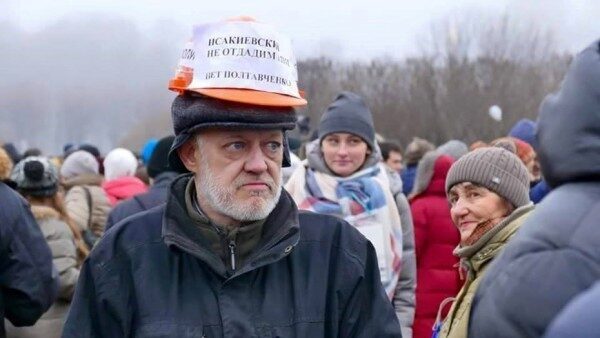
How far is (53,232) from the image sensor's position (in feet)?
22.7

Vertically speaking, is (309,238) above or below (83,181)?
above

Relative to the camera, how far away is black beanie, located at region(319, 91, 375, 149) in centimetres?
606

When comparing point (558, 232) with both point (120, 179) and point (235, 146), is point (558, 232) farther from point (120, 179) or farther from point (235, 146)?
point (120, 179)

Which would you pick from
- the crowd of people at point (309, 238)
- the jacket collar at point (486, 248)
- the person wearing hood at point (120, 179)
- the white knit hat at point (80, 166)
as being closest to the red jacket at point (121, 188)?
the person wearing hood at point (120, 179)

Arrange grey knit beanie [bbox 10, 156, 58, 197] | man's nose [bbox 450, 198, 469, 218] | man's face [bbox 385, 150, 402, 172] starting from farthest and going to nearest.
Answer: man's face [bbox 385, 150, 402, 172], grey knit beanie [bbox 10, 156, 58, 197], man's nose [bbox 450, 198, 469, 218]

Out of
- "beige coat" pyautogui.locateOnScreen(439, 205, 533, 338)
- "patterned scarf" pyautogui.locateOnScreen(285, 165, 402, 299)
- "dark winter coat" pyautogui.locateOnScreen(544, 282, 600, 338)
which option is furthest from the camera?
"patterned scarf" pyautogui.locateOnScreen(285, 165, 402, 299)

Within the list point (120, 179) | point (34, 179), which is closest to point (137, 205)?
point (34, 179)

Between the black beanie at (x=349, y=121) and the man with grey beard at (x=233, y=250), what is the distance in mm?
2672

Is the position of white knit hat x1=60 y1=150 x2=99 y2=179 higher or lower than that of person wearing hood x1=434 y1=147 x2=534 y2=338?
lower

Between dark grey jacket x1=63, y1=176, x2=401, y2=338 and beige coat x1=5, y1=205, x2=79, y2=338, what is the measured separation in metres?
3.63

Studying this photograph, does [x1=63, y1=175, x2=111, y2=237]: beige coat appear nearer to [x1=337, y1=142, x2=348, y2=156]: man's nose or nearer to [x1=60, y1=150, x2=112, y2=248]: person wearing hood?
[x1=60, y1=150, x2=112, y2=248]: person wearing hood

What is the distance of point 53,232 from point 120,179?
2.36m

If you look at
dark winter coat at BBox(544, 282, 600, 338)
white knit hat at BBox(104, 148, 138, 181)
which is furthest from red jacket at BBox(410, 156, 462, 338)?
dark winter coat at BBox(544, 282, 600, 338)

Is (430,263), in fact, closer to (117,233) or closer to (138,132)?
(117,233)
